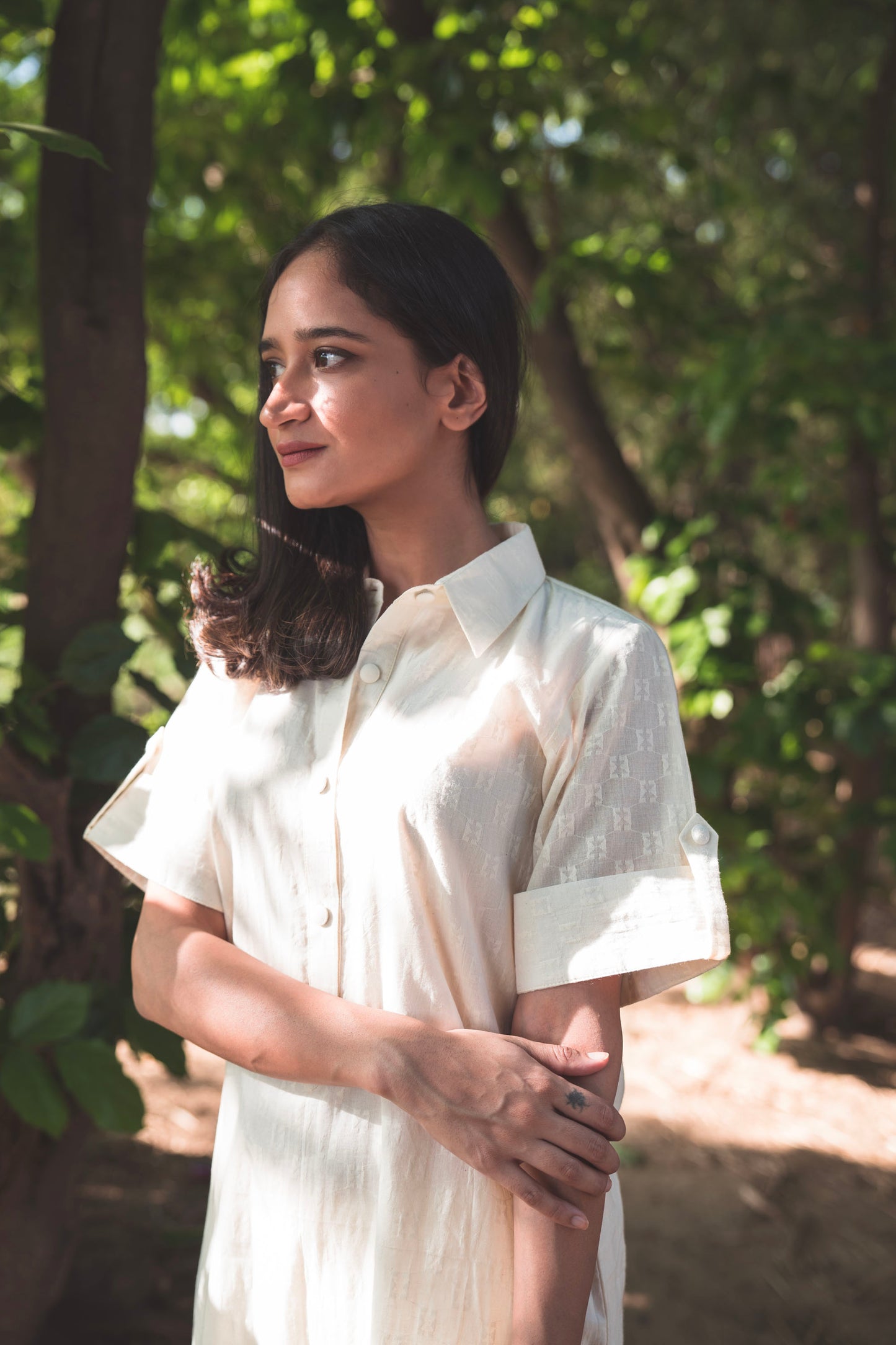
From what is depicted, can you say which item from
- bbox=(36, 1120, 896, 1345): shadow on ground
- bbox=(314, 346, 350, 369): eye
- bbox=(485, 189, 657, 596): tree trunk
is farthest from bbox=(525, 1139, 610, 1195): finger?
bbox=(485, 189, 657, 596): tree trunk

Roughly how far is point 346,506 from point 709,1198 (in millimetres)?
2491

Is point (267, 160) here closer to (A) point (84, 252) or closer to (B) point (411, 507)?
(A) point (84, 252)

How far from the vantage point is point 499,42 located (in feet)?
9.02

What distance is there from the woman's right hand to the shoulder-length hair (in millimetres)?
406

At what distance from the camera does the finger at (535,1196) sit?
0.95 metres

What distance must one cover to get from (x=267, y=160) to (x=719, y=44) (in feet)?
5.47

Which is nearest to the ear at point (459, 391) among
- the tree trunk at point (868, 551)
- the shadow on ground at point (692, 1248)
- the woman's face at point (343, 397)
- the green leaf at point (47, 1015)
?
the woman's face at point (343, 397)

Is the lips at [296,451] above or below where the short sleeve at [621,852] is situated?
above

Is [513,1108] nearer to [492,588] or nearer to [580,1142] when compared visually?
[580,1142]

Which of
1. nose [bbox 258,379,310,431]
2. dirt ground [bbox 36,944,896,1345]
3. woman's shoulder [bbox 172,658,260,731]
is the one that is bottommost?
dirt ground [bbox 36,944,896,1345]

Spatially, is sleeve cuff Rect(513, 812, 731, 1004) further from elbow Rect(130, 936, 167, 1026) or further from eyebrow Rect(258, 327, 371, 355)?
eyebrow Rect(258, 327, 371, 355)

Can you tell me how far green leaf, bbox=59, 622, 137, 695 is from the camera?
1.51 m

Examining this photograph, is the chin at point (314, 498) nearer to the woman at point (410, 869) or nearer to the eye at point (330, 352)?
the woman at point (410, 869)

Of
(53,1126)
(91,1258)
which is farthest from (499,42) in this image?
(91,1258)
